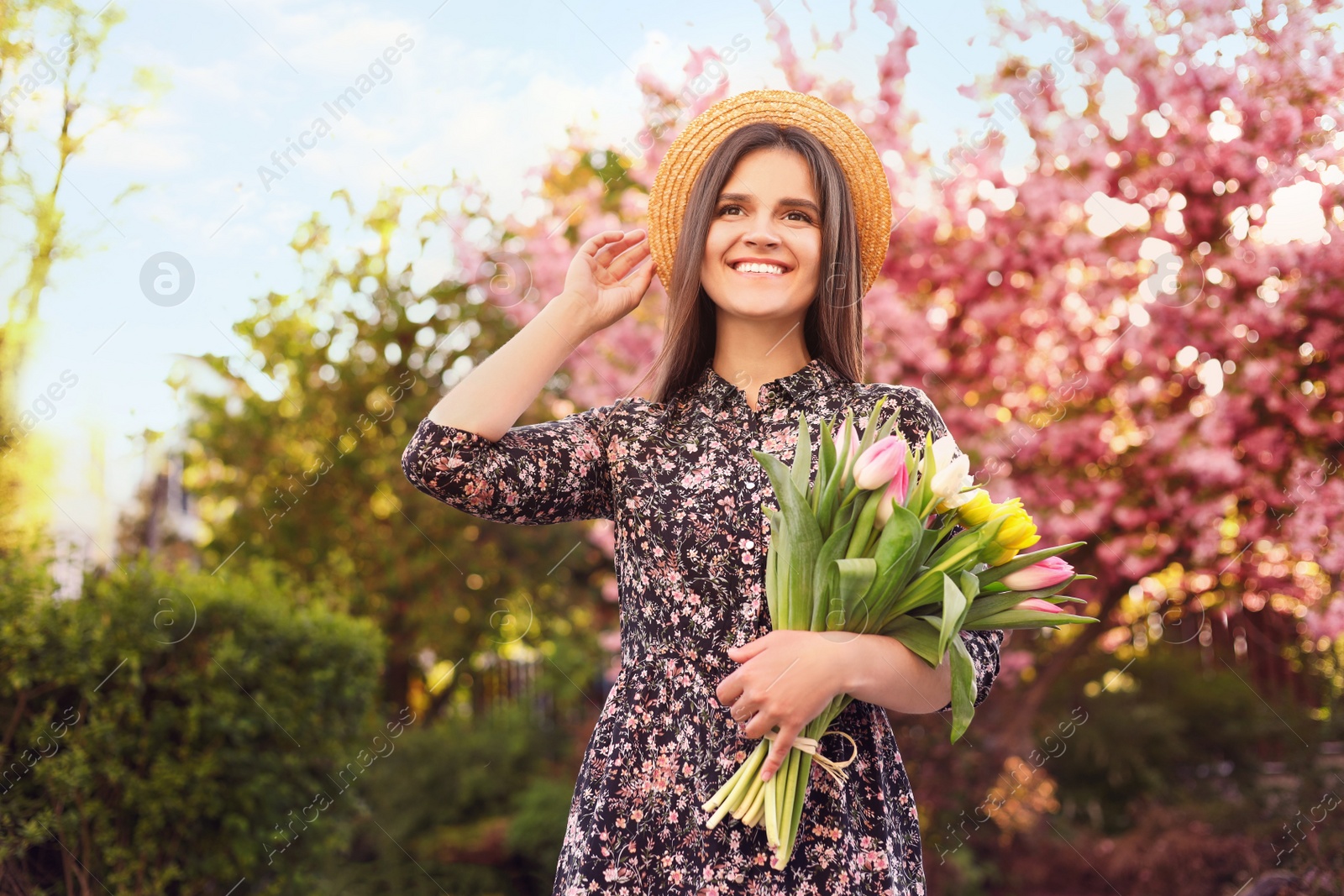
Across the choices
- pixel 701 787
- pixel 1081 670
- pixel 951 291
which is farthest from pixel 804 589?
pixel 1081 670

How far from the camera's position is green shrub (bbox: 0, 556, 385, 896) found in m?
3.27

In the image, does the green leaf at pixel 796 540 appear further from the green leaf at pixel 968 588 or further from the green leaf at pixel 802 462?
the green leaf at pixel 968 588

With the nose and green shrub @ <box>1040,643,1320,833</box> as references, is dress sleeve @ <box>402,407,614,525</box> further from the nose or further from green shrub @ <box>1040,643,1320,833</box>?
green shrub @ <box>1040,643,1320,833</box>

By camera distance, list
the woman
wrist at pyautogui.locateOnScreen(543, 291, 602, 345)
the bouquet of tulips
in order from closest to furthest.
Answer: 1. the bouquet of tulips
2. the woman
3. wrist at pyautogui.locateOnScreen(543, 291, 602, 345)

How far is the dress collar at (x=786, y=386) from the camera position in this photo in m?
1.81

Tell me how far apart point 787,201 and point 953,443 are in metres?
0.51

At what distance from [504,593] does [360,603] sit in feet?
3.00

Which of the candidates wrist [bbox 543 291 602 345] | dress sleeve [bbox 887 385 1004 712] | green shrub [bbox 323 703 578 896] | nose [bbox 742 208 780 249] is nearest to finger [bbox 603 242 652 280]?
wrist [bbox 543 291 602 345]

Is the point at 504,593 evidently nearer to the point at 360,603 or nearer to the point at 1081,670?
the point at 360,603

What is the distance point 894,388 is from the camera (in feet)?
5.85

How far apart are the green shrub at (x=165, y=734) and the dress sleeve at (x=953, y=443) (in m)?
2.77

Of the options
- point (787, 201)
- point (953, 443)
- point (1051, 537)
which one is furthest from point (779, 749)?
point (1051, 537)

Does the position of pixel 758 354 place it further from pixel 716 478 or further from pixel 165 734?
pixel 165 734

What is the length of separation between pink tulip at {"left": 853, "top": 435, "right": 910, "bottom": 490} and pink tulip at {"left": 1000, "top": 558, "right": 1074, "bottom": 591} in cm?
21
